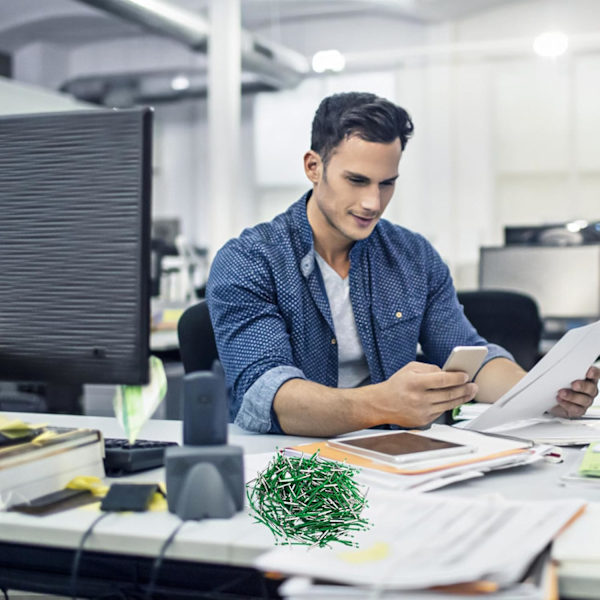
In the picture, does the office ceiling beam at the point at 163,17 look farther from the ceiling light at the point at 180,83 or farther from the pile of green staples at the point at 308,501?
the pile of green staples at the point at 308,501

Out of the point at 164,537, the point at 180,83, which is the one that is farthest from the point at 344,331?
the point at 180,83

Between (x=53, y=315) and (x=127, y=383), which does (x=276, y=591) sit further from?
(x=53, y=315)

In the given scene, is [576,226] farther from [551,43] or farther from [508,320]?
[551,43]

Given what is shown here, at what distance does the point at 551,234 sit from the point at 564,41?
2359mm

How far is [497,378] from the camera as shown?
5.54 ft

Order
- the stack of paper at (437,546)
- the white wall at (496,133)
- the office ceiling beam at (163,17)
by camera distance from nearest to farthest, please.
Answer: the stack of paper at (437,546) < the office ceiling beam at (163,17) < the white wall at (496,133)

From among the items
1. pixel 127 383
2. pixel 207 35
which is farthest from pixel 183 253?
pixel 127 383

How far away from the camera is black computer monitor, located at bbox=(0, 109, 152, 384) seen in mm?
956

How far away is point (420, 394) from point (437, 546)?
0.52 metres

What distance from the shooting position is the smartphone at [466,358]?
→ 3.90 ft

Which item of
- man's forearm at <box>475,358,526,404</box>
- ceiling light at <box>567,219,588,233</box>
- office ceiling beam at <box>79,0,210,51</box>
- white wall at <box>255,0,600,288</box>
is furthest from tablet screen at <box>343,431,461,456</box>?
white wall at <box>255,0,600,288</box>

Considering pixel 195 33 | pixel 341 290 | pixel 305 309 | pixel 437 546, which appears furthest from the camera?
pixel 195 33

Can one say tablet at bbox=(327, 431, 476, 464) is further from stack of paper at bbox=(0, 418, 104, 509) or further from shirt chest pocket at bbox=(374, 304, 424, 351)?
shirt chest pocket at bbox=(374, 304, 424, 351)

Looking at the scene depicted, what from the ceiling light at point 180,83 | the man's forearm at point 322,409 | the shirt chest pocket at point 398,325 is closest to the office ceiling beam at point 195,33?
the ceiling light at point 180,83
